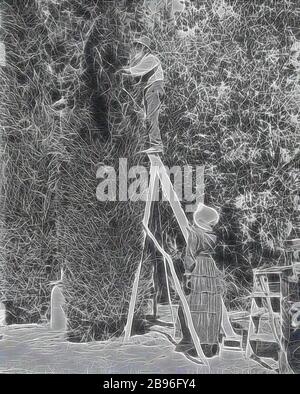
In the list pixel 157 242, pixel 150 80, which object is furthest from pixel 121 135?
pixel 157 242

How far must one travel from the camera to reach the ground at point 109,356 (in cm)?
509

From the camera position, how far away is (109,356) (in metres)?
5.09

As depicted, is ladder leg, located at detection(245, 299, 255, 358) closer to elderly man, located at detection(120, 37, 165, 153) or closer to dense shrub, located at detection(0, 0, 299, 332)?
dense shrub, located at detection(0, 0, 299, 332)

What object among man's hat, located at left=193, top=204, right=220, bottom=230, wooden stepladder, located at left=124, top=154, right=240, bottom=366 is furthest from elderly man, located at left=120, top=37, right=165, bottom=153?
man's hat, located at left=193, top=204, right=220, bottom=230

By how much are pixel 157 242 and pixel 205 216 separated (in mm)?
442

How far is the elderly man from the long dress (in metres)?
0.83

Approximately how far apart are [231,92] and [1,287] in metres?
2.47

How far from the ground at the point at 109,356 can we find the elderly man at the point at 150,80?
1.60 m

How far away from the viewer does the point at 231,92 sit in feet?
17.0

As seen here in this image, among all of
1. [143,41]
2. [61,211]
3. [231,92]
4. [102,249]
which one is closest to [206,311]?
[102,249]

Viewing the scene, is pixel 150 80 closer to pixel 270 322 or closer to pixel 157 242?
pixel 157 242

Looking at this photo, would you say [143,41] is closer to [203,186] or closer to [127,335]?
[203,186]

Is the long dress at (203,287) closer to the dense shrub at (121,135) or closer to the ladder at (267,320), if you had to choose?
the dense shrub at (121,135)

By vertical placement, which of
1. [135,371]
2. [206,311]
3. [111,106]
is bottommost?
[135,371]
